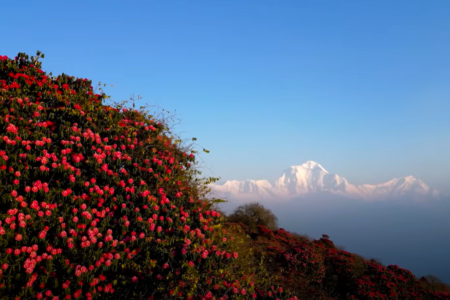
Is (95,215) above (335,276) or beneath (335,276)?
above

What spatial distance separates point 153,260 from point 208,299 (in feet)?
4.71

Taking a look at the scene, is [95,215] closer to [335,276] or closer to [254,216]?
[335,276]

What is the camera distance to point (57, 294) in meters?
6.51

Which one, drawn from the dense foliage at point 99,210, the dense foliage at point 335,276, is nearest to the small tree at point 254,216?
the dense foliage at point 335,276

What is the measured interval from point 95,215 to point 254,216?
72.6 ft

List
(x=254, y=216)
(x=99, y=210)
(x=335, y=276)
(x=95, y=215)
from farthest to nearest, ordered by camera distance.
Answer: (x=254, y=216)
(x=335, y=276)
(x=99, y=210)
(x=95, y=215)

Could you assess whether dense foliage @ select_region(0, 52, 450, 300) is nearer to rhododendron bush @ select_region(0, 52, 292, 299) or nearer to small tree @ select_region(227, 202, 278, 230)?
rhododendron bush @ select_region(0, 52, 292, 299)

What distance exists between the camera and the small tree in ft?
91.9

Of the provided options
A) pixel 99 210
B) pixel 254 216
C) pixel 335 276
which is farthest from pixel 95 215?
pixel 254 216

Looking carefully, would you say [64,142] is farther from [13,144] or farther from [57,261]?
[57,261]

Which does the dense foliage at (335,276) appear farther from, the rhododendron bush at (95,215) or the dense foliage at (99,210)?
the rhododendron bush at (95,215)

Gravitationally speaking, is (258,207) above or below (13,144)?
below

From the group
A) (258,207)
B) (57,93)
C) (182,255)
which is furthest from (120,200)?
(258,207)

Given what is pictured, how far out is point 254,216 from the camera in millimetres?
28656
